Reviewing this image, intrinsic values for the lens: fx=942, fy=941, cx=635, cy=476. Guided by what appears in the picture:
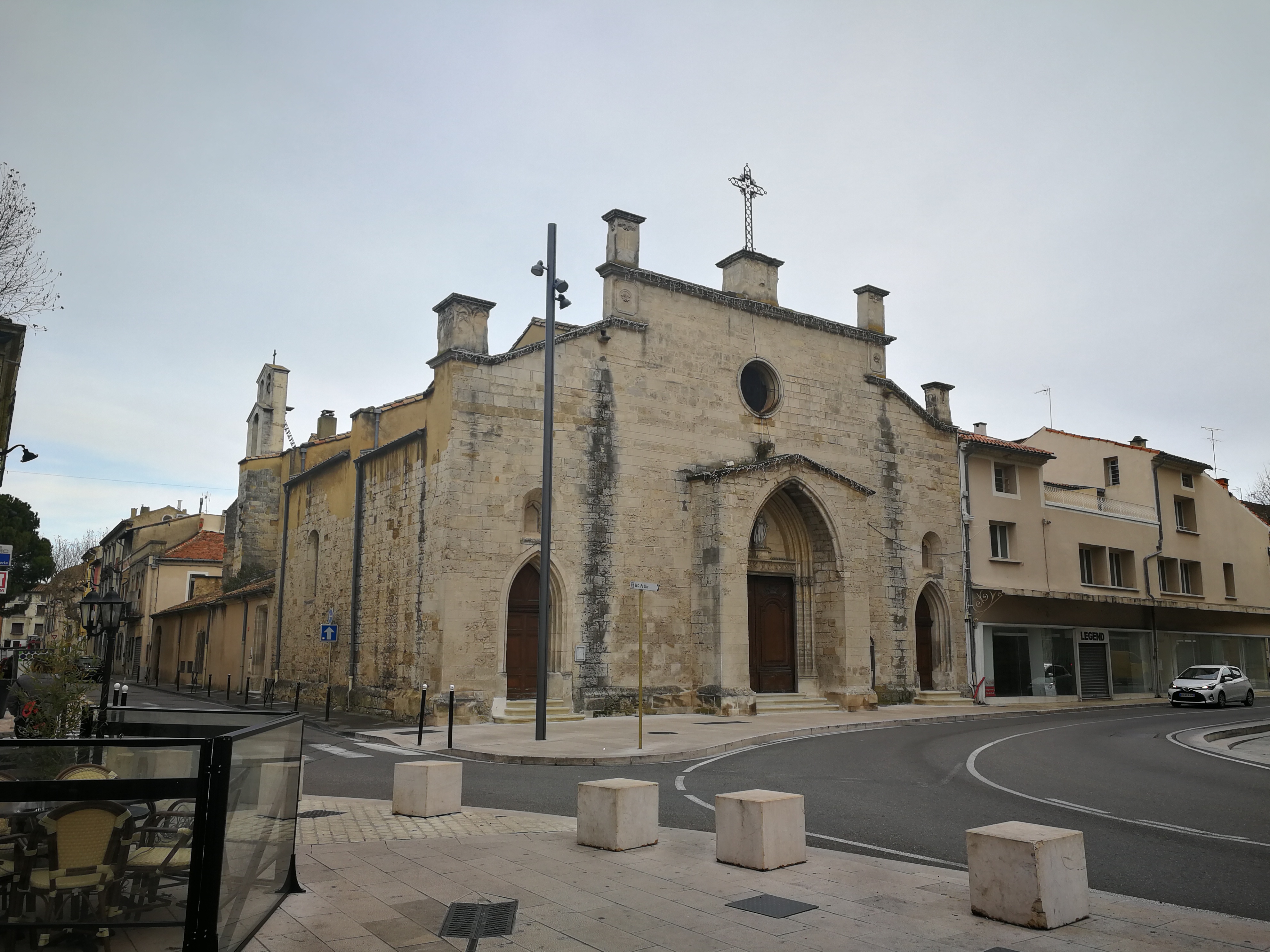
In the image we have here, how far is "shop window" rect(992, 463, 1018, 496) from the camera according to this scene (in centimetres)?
2972

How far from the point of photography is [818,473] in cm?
2377

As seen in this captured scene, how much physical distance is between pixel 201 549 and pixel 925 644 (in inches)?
Answer: 1394

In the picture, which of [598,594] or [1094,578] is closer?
[598,594]

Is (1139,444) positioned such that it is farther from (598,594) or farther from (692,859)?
(692,859)

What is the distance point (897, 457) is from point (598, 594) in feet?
35.3

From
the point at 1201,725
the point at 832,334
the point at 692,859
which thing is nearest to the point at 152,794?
the point at 692,859

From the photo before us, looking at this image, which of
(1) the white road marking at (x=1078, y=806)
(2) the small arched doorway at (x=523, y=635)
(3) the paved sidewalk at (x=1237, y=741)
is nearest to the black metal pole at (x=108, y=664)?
(2) the small arched doorway at (x=523, y=635)

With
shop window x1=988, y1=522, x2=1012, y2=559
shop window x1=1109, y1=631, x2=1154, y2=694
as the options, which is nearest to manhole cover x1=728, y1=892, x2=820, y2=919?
shop window x1=988, y1=522, x2=1012, y2=559

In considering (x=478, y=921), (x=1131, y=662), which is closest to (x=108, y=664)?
(x=478, y=921)

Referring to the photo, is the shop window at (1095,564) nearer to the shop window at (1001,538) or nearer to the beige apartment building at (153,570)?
the shop window at (1001,538)

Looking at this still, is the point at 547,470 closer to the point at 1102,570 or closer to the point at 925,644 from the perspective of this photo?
the point at 925,644

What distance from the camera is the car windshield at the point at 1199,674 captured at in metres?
27.8

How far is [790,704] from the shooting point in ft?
74.6

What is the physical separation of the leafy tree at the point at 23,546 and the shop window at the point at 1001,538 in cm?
3606
